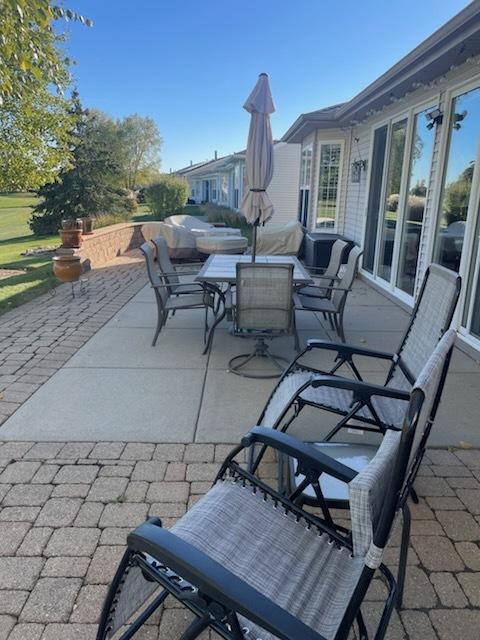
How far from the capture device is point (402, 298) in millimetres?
6723

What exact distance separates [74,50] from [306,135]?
565cm

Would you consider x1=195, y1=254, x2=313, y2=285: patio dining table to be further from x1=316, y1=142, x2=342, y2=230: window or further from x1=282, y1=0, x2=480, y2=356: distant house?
x1=316, y1=142, x2=342, y2=230: window

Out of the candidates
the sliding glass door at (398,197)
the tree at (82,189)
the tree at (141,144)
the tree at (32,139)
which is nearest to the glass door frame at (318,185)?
the sliding glass door at (398,197)

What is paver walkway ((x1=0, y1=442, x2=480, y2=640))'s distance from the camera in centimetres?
179

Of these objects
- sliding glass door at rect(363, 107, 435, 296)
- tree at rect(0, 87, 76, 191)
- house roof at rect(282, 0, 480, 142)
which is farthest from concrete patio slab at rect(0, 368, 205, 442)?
tree at rect(0, 87, 76, 191)

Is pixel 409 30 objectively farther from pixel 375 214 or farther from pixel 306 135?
pixel 375 214

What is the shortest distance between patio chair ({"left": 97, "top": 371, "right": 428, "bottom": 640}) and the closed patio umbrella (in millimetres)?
3616

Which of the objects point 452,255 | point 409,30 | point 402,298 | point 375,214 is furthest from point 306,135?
point 452,255

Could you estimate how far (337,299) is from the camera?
16.5 ft

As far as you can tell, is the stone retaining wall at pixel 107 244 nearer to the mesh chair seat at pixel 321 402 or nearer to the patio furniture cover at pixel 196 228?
the patio furniture cover at pixel 196 228

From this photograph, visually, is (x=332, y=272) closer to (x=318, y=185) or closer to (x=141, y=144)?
(x=318, y=185)

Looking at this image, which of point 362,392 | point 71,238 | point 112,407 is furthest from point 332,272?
point 71,238

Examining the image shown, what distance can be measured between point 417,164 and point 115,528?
19.4 ft

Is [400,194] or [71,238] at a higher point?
[400,194]
